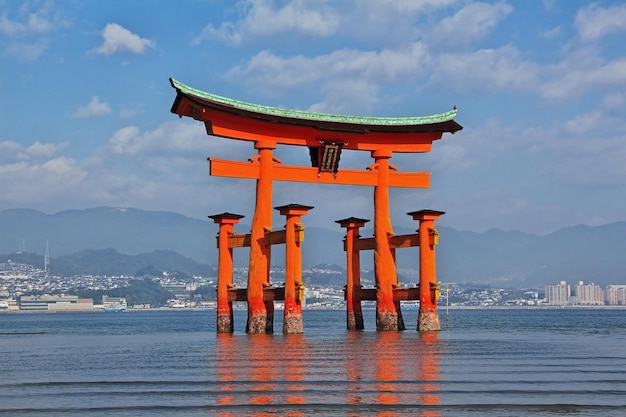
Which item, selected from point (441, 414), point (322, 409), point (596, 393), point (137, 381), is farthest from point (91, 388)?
point (596, 393)

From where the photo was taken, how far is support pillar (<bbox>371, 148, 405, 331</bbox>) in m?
48.6

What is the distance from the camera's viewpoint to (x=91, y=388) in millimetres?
23875

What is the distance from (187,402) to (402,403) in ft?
15.3

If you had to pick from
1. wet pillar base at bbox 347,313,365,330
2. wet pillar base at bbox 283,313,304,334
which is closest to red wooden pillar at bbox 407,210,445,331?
wet pillar base at bbox 347,313,365,330

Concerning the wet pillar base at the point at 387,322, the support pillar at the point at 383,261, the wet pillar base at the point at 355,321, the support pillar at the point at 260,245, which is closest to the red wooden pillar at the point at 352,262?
the wet pillar base at the point at 355,321

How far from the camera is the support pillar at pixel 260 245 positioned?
45531 millimetres

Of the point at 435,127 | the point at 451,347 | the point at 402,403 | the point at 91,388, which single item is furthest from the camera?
the point at 435,127

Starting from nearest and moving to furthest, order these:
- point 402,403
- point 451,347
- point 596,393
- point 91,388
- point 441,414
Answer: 1. point 441,414
2. point 402,403
3. point 596,393
4. point 91,388
5. point 451,347

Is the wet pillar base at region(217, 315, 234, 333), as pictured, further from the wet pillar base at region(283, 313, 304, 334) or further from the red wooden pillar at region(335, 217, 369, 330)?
the red wooden pillar at region(335, 217, 369, 330)

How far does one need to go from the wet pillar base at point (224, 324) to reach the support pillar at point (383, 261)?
7.63m

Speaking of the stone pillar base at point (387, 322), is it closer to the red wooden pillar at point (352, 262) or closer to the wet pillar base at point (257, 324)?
the red wooden pillar at point (352, 262)

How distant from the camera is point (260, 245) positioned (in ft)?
150

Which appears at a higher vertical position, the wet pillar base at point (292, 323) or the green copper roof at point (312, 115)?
the green copper roof at point (312, 115)

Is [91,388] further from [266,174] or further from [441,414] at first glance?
[266,174]
